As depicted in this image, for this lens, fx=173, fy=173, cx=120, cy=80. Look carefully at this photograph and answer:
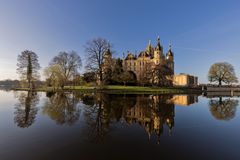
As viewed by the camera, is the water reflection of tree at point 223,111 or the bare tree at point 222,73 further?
the bare tree at point 222,73

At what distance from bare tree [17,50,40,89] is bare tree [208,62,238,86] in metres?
67.8

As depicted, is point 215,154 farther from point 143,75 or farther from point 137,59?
point 137,59

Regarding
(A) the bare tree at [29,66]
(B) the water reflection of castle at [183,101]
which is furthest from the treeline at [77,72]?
(B) the water reflection of castle at [183,101]

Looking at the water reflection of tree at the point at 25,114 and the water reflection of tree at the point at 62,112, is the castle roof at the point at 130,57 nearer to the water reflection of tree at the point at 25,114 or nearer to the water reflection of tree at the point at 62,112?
the water reflection of tree at the point at 62,112

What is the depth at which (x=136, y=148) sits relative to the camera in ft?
21.1

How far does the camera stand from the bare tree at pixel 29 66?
52.0 m

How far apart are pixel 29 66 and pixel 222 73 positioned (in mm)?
73416

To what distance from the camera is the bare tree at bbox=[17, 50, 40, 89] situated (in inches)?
2047

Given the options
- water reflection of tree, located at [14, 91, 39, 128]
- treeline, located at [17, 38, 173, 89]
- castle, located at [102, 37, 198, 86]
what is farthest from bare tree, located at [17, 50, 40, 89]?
water reflection of tree, located at [14, 91, 39, 128]

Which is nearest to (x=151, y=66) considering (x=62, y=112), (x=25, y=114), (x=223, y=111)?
(x=223, y=111)

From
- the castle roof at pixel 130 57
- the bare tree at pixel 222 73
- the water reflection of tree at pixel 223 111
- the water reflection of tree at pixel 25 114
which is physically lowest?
the water reflection of tree at pixel 223 111

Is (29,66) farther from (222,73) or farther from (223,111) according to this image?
(222,73)

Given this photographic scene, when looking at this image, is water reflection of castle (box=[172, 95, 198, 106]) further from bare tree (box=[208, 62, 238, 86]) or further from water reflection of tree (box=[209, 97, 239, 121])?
bare tree (box=[208, 62, 238, 86])

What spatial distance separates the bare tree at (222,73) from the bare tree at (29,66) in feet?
222
